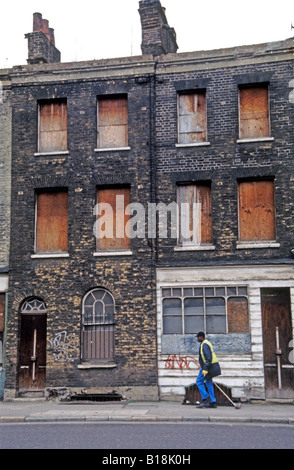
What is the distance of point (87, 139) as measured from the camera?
1958 cm

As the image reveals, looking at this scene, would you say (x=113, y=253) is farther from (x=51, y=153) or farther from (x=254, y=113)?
(x=254, y=113)

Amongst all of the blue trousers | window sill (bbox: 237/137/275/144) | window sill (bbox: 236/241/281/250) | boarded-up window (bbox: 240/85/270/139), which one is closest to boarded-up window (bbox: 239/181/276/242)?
window sill (bbox: 236/241/281/250)

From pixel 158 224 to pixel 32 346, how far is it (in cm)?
541

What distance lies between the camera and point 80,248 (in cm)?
1916

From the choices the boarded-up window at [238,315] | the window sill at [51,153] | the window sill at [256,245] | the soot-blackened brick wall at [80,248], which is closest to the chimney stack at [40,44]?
the soot-blackened brick wall at [80,248]

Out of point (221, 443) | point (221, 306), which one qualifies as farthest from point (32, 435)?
point (221, 306)

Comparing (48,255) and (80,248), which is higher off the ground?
(80,248)

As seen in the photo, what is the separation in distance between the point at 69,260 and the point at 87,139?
3.86 meters

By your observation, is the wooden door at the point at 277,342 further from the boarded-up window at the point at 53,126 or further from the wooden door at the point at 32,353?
the boarded-up window at the point at 53,126

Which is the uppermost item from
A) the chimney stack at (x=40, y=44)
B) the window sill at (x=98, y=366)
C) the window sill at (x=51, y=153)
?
the chimney stack at (x=40, y=44)

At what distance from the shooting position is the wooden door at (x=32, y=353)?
746 inches

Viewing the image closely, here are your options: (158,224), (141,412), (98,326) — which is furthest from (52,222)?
(141,412)

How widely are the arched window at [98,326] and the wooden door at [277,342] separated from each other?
458 centimetres

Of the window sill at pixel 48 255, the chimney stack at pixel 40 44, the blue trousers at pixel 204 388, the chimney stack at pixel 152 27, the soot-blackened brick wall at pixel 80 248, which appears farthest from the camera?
the chimney stack at pixel 40 44
